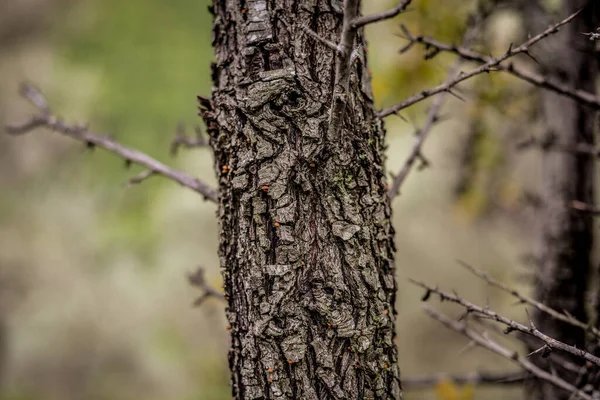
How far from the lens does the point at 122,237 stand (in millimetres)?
5461

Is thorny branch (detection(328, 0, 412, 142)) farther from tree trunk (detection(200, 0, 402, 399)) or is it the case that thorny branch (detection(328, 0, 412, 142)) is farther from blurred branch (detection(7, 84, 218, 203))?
blurred branch (detection(7, 84, 218, 203))

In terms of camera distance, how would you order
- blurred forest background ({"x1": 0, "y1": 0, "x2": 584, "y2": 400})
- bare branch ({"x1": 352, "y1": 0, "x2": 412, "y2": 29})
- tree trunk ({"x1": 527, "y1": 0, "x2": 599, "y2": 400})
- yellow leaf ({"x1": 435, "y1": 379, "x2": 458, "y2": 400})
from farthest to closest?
blurred forest background ({"x1": 0, "y1": 0, "x2": 584, "y2": 400})
yellow leaf ({"x1": 435, "y1": 379, "x2": 458, "y2": 400})
tree trunk ({"x1": 527, "y1": 0, "x2": 599, "y2": 400})
bare branch ({"x1": 352, "y1": 0, "x2": 412, "y2": 29})

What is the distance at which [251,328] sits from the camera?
137 cm

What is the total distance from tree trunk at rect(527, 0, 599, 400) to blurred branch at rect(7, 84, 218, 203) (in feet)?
6.63

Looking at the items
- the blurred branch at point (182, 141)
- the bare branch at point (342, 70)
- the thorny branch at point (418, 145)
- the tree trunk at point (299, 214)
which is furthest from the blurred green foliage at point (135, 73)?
the bare branch at point (342, 70)

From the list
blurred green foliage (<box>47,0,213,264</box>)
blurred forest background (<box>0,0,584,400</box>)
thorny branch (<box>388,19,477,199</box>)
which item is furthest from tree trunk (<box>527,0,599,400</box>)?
blurred green foliage (<box>47,0,213,264</box>)

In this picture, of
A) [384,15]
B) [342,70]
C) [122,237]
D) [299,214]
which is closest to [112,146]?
[299,214]

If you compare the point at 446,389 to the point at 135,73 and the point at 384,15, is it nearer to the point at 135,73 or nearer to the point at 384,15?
the point at 384,15

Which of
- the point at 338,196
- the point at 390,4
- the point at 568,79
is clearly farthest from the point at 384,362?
the point at 390,4

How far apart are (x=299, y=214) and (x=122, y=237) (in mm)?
4640

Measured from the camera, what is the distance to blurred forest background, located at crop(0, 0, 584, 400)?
17.5ft

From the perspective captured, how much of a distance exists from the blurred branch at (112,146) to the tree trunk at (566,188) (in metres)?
2.02

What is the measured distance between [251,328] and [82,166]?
4816mm

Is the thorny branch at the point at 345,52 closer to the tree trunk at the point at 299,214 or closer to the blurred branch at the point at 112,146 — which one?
the tree trunk at the point at 299,214
